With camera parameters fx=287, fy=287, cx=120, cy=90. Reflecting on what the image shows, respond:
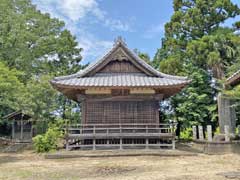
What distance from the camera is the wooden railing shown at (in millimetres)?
16516

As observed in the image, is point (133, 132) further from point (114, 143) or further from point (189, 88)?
point (189, 88)

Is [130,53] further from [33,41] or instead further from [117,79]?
[33,41]

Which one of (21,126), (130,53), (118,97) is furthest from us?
(21,126)

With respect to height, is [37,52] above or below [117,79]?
above

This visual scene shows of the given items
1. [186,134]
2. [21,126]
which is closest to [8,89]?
[21,126]

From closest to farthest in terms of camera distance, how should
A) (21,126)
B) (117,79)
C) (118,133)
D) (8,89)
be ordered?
(8,89), (118,133), (117,79), (21,126)

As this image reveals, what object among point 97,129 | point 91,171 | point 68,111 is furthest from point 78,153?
point 68,111

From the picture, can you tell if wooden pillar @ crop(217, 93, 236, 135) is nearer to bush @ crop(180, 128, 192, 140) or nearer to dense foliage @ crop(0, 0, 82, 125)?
bush @ crop(180, 128, 192, 140)

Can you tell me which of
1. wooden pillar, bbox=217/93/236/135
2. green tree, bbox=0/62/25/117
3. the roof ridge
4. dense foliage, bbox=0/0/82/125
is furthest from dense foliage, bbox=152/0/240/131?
green tree, bbox=0/62/25/117

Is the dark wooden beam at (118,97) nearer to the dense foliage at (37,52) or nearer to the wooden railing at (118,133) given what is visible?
the wooden railing at (118,133)

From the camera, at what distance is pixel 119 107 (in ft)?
58.3

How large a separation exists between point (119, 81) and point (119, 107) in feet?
5.28

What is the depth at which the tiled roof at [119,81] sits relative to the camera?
16.9 m

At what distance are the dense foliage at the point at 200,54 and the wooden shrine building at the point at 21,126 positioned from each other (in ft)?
43.2
